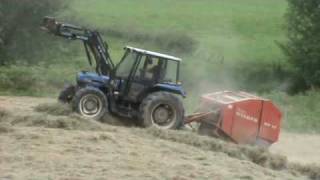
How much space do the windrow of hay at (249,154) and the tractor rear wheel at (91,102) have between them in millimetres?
2535

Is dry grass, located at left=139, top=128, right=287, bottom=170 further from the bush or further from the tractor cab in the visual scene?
the bush

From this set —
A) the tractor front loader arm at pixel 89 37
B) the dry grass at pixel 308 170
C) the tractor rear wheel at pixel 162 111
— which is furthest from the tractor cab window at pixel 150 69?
the dry grass at pixel 308 170

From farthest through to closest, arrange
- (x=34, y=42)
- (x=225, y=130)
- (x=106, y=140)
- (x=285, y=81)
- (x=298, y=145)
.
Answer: (x=285, y=81) < (x=34, y=42) < (x=298, y=145) < (x=225, y=130) < (x=106, y=140)

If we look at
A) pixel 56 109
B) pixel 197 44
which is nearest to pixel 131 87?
pixel 56 109

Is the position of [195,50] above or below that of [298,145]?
above

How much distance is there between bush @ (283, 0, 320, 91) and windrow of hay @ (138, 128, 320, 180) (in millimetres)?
25432

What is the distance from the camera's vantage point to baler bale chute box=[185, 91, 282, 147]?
18.4 meters

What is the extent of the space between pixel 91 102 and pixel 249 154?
4581mm

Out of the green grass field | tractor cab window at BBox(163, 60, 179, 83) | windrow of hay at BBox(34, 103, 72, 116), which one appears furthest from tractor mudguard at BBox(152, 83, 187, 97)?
the green grass field

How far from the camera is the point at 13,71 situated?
29.0 meters

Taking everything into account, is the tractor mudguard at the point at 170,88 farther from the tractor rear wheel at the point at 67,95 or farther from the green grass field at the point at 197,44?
the green grass field at the point at 197,44

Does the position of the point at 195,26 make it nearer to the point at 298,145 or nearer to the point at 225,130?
the point at 298,145

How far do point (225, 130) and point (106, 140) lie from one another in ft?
15.7

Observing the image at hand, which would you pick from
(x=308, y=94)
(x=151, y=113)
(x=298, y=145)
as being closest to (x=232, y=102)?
(x=151, y=113)
